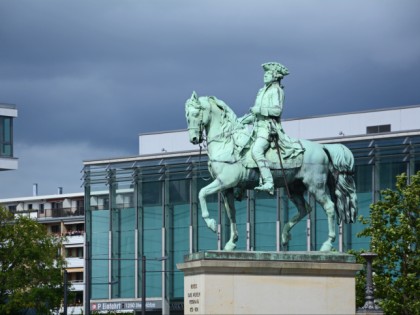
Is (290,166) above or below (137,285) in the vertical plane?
above

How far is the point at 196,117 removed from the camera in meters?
40.6

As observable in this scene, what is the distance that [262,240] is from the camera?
89875mm

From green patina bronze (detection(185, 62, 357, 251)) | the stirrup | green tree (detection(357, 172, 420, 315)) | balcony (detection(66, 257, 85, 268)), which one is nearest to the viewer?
the stirrup

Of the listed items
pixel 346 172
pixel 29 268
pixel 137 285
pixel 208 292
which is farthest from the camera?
pixel 137 285

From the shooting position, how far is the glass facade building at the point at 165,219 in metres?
86.1

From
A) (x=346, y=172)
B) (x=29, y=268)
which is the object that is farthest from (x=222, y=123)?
(x=29, y=268)

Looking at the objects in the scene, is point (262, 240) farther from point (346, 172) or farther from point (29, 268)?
point (346, 172)

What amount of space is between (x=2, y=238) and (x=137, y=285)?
41.1ft

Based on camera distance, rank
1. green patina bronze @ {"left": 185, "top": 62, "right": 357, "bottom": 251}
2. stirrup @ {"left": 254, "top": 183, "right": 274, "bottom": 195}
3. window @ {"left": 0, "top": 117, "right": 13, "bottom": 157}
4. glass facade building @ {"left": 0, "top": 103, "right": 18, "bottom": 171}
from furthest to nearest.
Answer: window @ {"left": 0, "top": 117, "right": 13, "bottom": 157} → glass facade building @ {"left": 0, "top": 103, "right": 18, "bottom": 171} → green patina bronze @ {"left": 185, "top": 62, "right": 357, "bottom": 251} → stirrup @ {"left": 254, "top": 183, "right": 274, "bottom": 195}

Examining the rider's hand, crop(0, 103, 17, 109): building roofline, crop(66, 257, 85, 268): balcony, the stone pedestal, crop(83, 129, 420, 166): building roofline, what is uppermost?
crop(0, 103, 17, 109): building roofline

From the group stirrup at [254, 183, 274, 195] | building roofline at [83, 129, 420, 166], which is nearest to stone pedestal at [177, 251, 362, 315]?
stirrup at [254, 183, 274, 195]

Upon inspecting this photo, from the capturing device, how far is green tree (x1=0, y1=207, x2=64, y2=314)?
280ft

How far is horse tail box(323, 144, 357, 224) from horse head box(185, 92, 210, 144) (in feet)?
11.4

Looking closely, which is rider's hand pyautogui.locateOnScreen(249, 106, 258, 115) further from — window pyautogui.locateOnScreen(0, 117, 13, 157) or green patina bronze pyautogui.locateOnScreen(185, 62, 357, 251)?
window pyautogui.locateOnScreen(0, 117, 13, 157)
